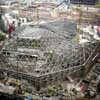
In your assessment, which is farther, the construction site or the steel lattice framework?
the steel lattice framework

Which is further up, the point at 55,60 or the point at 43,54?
the point at 43,54

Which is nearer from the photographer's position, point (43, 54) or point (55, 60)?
point (55, 60)

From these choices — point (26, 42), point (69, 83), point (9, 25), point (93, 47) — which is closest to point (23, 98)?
point (69, 83)

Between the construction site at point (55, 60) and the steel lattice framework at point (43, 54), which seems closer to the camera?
the construction site at point (55, 60)

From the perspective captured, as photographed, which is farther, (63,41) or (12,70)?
(63,41)

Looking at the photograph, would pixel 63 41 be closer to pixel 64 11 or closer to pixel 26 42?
pixel 26 42
